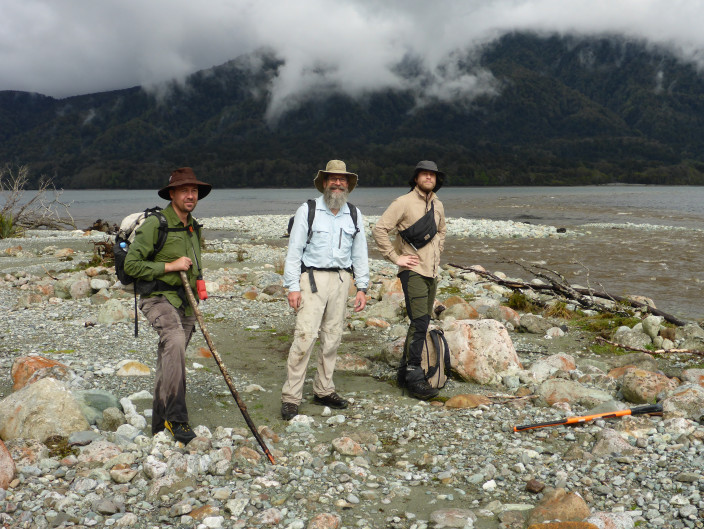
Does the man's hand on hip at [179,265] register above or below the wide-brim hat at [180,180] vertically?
below

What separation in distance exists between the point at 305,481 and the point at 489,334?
351cm

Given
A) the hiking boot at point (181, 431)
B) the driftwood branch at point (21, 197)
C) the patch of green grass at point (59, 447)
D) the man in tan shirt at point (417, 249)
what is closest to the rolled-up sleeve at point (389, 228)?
the man in tan shirt at point (417, 249)

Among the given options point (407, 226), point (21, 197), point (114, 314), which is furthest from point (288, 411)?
point (21, 197)

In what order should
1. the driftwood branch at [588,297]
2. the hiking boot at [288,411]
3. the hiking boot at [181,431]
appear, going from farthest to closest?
the driftwood branch at [588,297], the hiking boot at [288,411], the hiking boot at [181,431]

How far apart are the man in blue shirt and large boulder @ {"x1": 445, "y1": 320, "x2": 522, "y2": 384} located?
1931 mm

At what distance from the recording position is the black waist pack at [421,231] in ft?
20.3

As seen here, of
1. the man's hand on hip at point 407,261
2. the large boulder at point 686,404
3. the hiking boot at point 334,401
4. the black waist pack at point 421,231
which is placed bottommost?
the hiking boot at point 334,401

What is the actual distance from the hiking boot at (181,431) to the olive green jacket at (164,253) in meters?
0.99

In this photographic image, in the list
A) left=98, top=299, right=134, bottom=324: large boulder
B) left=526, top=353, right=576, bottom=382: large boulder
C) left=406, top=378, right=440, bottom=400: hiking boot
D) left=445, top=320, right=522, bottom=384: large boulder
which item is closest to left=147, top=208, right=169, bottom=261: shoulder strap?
left=406, top=378, right=440, bottom=400: hiking boot

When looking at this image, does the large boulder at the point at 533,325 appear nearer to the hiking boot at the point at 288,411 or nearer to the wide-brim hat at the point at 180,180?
the hiking boot at the point at 288,411

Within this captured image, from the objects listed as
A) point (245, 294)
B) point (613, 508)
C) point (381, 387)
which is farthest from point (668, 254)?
point (613, 508)

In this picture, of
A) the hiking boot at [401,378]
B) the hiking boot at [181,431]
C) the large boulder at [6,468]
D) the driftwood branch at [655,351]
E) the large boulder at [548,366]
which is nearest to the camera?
the large boulder at [6,468]

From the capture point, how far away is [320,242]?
548cm

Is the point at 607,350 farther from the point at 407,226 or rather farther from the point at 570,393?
the point at 407,226
